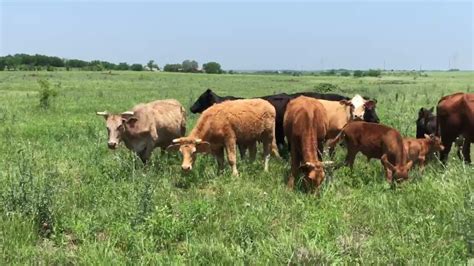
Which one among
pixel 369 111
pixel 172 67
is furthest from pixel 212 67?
pixel 369 111

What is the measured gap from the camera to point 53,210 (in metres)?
7.24

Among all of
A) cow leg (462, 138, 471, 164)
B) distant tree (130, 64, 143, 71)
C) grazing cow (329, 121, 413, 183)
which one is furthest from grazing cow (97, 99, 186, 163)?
distant tree (130, 64, 143, 71)

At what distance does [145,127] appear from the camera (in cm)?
1157

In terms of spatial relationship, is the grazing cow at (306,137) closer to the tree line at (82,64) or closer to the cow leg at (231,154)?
the cow leg at (231,154)

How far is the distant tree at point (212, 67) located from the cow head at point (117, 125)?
127 m

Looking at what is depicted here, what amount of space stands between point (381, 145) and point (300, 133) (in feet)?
5.80

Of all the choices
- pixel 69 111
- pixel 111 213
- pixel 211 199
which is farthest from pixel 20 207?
pixel 69 111

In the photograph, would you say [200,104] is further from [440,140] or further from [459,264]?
[459,264]

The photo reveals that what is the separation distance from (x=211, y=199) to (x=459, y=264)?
4193 mm

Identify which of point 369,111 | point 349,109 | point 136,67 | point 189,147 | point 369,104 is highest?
point 136,67

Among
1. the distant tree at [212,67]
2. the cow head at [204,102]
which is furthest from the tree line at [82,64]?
the cow head at [204,102]

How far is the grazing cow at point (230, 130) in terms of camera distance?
33.7 feet

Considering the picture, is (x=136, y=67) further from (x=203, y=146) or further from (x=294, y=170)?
(x=294, y=170)

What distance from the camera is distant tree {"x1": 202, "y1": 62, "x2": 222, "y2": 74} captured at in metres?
139
